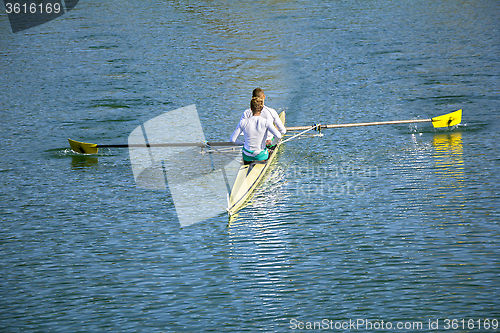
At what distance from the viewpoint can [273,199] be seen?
1186 centimetres

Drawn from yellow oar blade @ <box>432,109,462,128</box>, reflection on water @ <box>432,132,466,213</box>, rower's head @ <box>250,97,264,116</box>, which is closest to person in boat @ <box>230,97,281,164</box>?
rower's head @ <box>250,97,264,116</box>

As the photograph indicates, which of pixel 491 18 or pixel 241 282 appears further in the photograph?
pixel 491 18

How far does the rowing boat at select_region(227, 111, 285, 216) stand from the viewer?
36.0ft

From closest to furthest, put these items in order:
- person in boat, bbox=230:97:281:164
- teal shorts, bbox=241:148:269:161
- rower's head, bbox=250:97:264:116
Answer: rower's head, bbox=250:97:264:116
person in boat, bbox=230:97:281:164
teal shorts, bbox=241:148:269:161

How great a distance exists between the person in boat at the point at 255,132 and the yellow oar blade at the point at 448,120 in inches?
240

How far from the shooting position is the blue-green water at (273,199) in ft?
27.2

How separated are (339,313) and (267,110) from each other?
19.7ft

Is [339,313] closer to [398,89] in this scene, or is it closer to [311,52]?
[398,89]

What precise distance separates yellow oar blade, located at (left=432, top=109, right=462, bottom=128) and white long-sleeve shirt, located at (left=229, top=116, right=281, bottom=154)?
20.6 feet

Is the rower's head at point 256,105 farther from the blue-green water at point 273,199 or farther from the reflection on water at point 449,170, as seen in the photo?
the reflection on water at point 449,170

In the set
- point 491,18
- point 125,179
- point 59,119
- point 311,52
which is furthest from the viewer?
point 491,18

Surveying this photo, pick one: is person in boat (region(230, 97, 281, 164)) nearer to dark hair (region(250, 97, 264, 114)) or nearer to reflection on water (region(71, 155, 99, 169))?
dark hair (region(250, 97, 264, 114))

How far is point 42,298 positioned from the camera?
876 centimetres

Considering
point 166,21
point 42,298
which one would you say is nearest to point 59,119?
point 42,298
